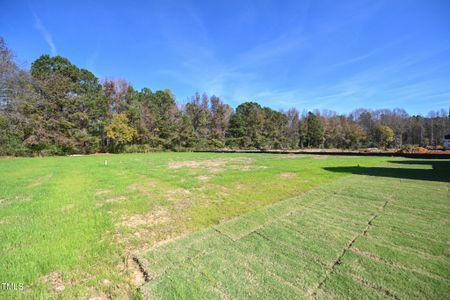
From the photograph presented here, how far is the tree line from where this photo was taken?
23000 mm

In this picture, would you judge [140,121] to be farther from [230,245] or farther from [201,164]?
[230,245]

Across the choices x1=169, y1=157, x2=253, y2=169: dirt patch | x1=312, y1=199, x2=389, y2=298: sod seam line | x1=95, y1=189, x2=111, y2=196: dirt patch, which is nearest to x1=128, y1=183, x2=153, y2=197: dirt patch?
x1=95, y1=189, x2=111, y2=196: dirt patch

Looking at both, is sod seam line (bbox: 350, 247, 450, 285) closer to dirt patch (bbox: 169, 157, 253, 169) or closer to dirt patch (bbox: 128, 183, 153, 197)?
dirt patch (bbox: 128, 183, 153, 197)

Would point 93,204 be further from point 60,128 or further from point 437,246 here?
point 60,128

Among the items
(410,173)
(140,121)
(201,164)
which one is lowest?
(410,173)

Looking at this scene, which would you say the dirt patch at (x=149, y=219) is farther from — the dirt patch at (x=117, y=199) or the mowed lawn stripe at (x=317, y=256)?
the dirt patch at (x=117, y=199)

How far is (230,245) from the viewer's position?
9.74 ft

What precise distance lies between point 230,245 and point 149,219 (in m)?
2.01

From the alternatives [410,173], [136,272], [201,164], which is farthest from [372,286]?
[201,164]

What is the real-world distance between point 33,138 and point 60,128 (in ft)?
10.6

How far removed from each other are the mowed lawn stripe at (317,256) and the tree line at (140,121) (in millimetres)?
28278

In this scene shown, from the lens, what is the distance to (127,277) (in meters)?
2.33

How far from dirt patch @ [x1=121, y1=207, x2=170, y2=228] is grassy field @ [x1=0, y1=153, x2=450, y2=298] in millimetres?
21

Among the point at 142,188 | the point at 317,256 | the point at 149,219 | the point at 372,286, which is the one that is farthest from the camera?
the point at 142,188
